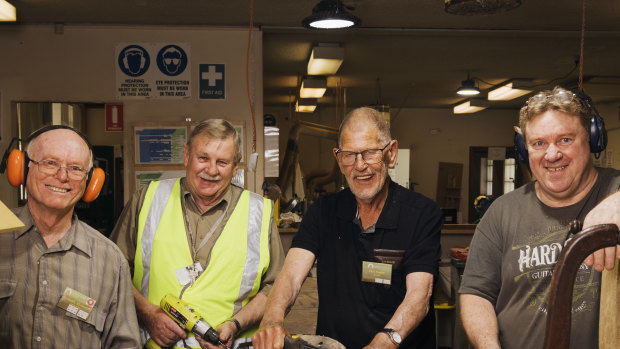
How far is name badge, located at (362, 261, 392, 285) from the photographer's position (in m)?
1.82

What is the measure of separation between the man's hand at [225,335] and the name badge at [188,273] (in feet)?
0.74

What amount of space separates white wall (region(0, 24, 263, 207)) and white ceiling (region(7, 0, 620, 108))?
12 centimetres

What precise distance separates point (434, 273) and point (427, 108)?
11.4 metres

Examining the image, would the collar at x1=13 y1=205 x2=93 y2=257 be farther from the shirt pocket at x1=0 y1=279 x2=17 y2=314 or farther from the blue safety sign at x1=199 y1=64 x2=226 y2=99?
the blue safety sign at x1=199 y1=64 x2=226 y2=99

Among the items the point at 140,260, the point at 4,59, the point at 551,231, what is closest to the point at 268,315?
the point at 140,260

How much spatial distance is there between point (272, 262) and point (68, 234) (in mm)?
865

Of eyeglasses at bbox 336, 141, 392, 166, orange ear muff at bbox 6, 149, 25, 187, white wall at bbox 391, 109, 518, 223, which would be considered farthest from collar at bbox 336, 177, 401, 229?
white wall at bbox 391, 109, 518, 223

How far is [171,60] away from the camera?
493 cm

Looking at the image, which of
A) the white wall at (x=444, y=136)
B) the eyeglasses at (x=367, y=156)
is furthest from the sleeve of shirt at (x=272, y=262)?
the white wall at (x=444, y=136)

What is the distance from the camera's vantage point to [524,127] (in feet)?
5.54

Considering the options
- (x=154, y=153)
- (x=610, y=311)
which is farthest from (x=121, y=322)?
(x=154, y=153)

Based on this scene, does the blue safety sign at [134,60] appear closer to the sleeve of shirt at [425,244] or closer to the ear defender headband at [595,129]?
the sleeve of shirt at [425,244]

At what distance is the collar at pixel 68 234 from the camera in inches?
65.9

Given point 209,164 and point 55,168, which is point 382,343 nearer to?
point 209,164
